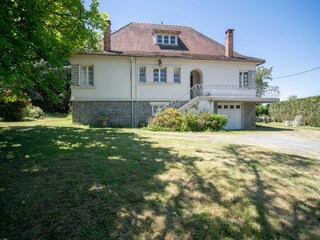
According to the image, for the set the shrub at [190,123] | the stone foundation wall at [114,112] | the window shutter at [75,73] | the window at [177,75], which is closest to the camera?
the shrub at [190,123]

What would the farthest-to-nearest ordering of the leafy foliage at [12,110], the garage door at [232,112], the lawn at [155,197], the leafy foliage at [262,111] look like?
the leafy foliage at [262,111], the garage door at [232,112], the leafy foliage at [12,110], the lawn at [155,197]

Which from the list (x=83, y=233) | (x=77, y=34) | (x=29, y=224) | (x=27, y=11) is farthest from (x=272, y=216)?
(x=77, y=34)

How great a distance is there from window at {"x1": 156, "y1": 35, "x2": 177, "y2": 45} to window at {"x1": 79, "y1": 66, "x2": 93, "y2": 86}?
644cm

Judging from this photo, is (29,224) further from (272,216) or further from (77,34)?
(77,34)

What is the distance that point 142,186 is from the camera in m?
4.41

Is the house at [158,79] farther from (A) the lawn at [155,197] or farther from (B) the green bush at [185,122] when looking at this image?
(A) the lawn at [155,197]

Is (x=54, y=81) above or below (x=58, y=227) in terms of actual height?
above

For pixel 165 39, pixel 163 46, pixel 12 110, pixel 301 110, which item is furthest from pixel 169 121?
pixel 301 110

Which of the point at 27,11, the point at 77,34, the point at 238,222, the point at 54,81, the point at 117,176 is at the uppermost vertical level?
the point at 77,34

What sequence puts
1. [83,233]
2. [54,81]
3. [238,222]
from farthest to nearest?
[54,81], [238,222], [83,233]

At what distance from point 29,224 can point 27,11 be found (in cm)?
530

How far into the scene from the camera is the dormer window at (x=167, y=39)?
19.7 meters

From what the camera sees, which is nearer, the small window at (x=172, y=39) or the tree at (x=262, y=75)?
the small window at (x=172, y=39)

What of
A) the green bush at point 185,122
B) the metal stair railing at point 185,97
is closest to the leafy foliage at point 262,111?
the metal stair railing at point 185,97
